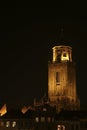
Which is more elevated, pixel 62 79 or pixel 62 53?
pixel 62 53

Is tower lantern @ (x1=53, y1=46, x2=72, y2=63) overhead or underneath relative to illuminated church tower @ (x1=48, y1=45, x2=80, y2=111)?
overhead

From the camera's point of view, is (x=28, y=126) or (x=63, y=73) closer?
(x=28, y=126)

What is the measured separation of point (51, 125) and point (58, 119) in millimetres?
2123

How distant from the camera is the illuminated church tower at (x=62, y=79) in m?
164

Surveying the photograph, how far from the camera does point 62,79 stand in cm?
16712

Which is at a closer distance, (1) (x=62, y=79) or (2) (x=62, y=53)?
(1) (x=62, y=79)

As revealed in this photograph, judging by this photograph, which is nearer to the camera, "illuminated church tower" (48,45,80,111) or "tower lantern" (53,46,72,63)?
"illuminated church tower" (48,45,80,111)

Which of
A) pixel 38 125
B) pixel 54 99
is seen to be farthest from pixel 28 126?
pixel 54 99

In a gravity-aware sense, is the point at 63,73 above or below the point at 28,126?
above

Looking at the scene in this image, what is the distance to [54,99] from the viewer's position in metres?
165

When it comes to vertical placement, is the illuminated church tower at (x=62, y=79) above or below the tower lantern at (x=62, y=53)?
below

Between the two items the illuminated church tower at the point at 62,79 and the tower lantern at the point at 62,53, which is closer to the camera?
the illuminated church tower at the point at 62,79

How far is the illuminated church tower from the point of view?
Answer: 164m

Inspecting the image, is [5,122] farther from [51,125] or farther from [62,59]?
[62,59]
